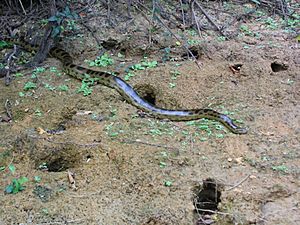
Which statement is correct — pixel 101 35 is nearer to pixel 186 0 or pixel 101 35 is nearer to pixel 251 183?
pixel 186 0

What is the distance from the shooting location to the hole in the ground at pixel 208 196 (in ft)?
14.6

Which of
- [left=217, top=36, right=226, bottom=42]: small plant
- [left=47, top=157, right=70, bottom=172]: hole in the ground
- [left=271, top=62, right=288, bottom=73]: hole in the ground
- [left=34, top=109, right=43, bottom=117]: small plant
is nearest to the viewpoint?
[left=47, top=157, right=70, bottom=172]: hole in the ground

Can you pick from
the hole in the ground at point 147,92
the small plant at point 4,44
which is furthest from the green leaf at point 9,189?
the small plant at point 4,44

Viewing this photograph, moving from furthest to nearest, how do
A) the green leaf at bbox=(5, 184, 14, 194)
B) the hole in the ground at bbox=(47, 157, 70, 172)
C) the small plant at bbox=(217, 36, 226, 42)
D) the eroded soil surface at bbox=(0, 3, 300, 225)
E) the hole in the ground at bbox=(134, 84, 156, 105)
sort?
the small plant at bbox=(217, 36, 226, 42), the hole in the ground at bbox=(134, 84, 156, 105), the hole in the ground at bbox=(47, 157, 70, 172), the green leaf at bbox=(5, 184, 14, 194), the eroded soil surface at bbox=(0, 3, 300, 225)

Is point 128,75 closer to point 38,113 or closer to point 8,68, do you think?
point 38,113

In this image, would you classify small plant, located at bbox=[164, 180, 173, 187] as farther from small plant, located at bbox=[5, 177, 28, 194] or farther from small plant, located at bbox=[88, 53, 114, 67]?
small plant, located at bbox=[88, 53, 114, 67]

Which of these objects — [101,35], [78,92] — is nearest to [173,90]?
[78,92]

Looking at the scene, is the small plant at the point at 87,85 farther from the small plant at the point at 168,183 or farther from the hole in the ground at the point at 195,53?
the small plant at the point at 168,183

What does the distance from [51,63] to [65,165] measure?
259 centimetres

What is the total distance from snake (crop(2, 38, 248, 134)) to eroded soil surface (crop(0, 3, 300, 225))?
0.10 metres

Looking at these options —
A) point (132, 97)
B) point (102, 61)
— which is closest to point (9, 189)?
point (132, 97)

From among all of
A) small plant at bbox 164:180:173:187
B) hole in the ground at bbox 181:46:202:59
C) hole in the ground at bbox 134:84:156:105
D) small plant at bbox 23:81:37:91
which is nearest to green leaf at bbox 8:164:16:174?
small plant at bbox 164:180:173:187

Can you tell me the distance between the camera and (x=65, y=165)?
16.5 feet

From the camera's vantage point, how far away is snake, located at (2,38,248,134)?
5.64 meters
